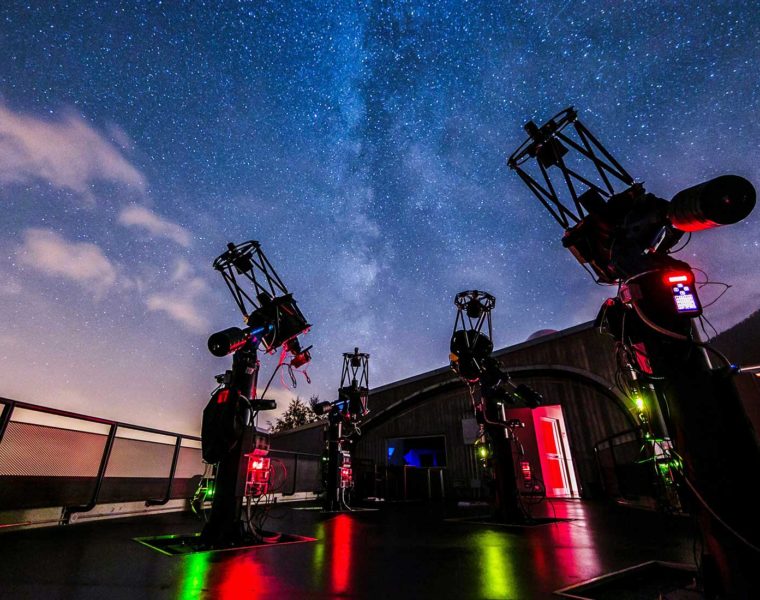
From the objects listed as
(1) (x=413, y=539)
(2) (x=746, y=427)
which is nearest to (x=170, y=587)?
(1) (x=413, y=539)

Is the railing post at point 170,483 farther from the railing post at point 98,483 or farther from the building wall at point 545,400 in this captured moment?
the building wall at point 545,400

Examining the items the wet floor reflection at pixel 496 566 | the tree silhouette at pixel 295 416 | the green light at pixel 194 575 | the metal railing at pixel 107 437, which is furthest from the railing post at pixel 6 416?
the tree silhouette at pixel 295 416

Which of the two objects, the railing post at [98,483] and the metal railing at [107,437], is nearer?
the metal railing at [107,437]

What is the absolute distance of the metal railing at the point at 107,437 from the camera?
16.3 feet

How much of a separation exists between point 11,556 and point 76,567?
40.0 inches

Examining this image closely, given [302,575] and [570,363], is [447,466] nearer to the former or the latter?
[570,363]

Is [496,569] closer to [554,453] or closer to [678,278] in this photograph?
[678,278]

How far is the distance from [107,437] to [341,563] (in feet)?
20.5

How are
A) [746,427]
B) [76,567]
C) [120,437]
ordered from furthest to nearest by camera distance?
[120,437] → [76,567] → [746,427]

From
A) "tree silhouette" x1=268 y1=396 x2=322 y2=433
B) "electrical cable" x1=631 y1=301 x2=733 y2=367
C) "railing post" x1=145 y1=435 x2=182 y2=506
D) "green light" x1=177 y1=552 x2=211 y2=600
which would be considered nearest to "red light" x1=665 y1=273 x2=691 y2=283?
"electrical cable" x1=631 y1=301 x2=733 y2=367

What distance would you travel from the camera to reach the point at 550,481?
14.6 metres

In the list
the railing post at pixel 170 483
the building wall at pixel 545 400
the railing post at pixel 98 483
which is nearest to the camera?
the railing post at pixel 98 483

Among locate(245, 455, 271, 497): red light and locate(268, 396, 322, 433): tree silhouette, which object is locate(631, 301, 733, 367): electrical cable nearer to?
locate(245, 455, 271, 497): red light

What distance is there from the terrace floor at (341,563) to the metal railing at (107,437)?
93 cm
